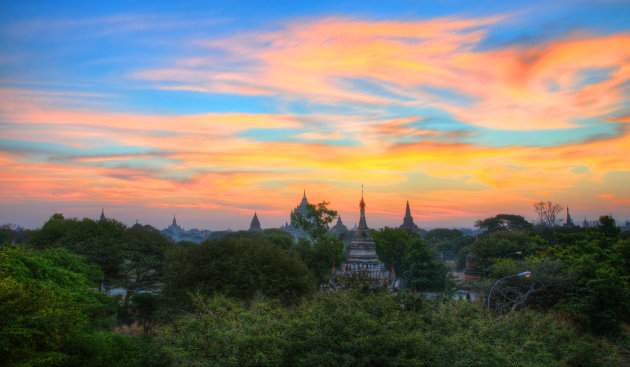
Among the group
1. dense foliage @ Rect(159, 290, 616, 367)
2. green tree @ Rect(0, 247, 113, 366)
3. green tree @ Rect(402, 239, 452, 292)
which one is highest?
green tree @ Rect(0, 247, 113, 366)

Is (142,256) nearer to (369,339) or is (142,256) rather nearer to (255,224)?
(369,339)

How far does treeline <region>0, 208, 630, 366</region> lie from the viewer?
13.9 meters

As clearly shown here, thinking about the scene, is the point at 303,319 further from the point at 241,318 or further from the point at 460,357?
the point at 460,357

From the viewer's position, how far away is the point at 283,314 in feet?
59.7

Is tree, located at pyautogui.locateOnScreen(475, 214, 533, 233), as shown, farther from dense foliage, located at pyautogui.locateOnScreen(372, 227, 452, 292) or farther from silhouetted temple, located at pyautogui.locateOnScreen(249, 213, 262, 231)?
silhouetted temple, located at pyautogui.locateOnScreen(249, 213, 262, 231)

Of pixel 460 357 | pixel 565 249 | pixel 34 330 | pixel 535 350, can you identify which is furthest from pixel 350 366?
pixel 565 249

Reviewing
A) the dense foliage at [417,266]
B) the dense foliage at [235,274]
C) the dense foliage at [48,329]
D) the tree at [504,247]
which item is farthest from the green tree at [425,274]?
the dense foliage at [48,329]

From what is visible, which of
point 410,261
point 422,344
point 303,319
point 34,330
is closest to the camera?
point 34,330

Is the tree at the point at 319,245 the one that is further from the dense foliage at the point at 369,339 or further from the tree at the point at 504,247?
the dense foliage at the point at 369,339

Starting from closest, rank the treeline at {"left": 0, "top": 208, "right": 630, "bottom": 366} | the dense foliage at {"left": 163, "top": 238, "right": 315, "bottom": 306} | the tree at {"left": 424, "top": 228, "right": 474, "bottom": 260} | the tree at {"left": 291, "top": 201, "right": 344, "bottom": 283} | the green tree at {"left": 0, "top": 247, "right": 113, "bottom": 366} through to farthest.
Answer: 1. the green tree at {"left": 0, "top": 247, "right": 113, "bottom": 366}
2. the treeline at {"left": 0, "top": 208, "right": 630, "bottom": 366}
3. the dense foliage at {"left": 163, "top": 238, "right": 315, "bottom": 306}
4. the tree at {"left": 291, "top": 201, "right": 344, "bottom": 283}
5. the tree at {"left": 424, "top": 228, "right": 474, "bottom": 260}

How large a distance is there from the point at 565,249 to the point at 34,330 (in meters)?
36.2

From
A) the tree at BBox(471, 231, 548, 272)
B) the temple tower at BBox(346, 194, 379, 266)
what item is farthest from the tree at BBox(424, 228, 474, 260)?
the temple tower at BBox(346, 194, 379, 266)

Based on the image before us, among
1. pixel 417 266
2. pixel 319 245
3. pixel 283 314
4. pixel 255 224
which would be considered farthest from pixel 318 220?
pixel 255 224

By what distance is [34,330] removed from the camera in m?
13.1
